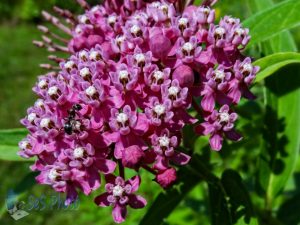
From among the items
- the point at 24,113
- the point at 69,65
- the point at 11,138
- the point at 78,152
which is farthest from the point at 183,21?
the point at 24,113

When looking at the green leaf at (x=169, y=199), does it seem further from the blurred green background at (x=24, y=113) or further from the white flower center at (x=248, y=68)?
the white flower center at (x=248, y=68)

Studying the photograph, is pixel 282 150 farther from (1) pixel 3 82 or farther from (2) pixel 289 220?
(1) pixel 3 82

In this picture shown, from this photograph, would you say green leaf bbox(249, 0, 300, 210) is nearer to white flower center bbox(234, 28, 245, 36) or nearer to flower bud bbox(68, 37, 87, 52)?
white flower center bbox(234, 28, 245, 36)

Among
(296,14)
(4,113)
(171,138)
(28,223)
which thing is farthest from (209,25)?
(4,113)

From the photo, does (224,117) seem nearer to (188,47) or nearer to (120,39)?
(188,47)

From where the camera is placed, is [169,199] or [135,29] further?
[169,199]
